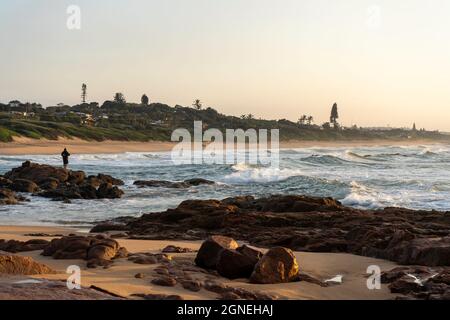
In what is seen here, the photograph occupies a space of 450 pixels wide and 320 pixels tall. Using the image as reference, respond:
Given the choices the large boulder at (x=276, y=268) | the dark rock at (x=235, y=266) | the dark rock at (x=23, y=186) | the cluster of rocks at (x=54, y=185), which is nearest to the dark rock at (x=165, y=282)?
the dark rock at (x=235, y=266)

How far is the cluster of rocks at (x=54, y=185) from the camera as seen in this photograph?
21.2 metres

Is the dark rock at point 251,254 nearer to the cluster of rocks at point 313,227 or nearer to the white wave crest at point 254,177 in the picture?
the cluster of rocks at point 313,227

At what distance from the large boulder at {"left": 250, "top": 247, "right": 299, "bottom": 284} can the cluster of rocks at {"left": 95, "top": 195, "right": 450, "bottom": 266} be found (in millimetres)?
2504

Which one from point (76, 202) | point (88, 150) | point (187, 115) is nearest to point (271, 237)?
point (76, 202)

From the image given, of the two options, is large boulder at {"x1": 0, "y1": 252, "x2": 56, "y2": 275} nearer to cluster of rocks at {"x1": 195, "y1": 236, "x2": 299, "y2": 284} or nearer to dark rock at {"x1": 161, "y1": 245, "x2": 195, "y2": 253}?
cluster of rocks at {"x1": 195, "y1": 236, "x2": 299, "y2": 284}

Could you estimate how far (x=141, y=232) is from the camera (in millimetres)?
13000

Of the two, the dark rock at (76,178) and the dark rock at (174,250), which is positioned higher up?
the dark rock at (174,250)

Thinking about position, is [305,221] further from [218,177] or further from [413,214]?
[218,177]

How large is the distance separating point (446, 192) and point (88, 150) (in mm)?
45213

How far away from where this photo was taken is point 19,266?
6434mm

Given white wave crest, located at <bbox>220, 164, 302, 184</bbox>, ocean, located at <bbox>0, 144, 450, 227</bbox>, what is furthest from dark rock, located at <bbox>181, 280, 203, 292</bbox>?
white wave crest, located at <bbox>220, 164, 302, 184</bbox>

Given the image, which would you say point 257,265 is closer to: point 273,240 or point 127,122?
point 273,240

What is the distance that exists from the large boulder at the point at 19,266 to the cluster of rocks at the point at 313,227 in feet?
17.6
